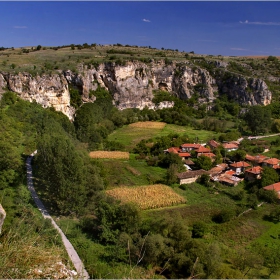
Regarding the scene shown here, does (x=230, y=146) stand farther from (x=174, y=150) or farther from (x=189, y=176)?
(x=189, y=176)

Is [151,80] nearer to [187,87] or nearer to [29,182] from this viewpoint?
[187,87]

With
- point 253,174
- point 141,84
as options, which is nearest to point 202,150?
point 253,174

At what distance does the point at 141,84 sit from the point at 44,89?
25.9 meters

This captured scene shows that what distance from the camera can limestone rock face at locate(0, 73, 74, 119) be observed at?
4222 centimetres

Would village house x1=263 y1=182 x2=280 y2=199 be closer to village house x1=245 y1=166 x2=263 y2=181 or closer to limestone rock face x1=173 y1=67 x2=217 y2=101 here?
village house x1=245 y1=166 x2=263 y2=181

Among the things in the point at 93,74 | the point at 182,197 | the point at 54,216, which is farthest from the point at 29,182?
the point at 93,74

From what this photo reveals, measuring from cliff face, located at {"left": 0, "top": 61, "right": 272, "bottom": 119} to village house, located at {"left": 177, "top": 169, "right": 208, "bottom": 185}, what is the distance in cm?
2571

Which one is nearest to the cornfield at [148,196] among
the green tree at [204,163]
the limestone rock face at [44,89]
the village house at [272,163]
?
the green tree at [204,163]

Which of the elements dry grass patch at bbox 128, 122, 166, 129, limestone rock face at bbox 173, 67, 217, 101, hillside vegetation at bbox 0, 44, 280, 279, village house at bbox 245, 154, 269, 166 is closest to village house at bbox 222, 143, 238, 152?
hillside vegetation at bbox 0, 44, 280, 279

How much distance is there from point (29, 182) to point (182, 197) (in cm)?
1298

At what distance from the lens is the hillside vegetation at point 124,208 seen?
1384cm

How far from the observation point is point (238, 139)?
48.2m

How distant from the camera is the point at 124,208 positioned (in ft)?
60.0

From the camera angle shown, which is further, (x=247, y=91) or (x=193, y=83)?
(x=193, y=83)
